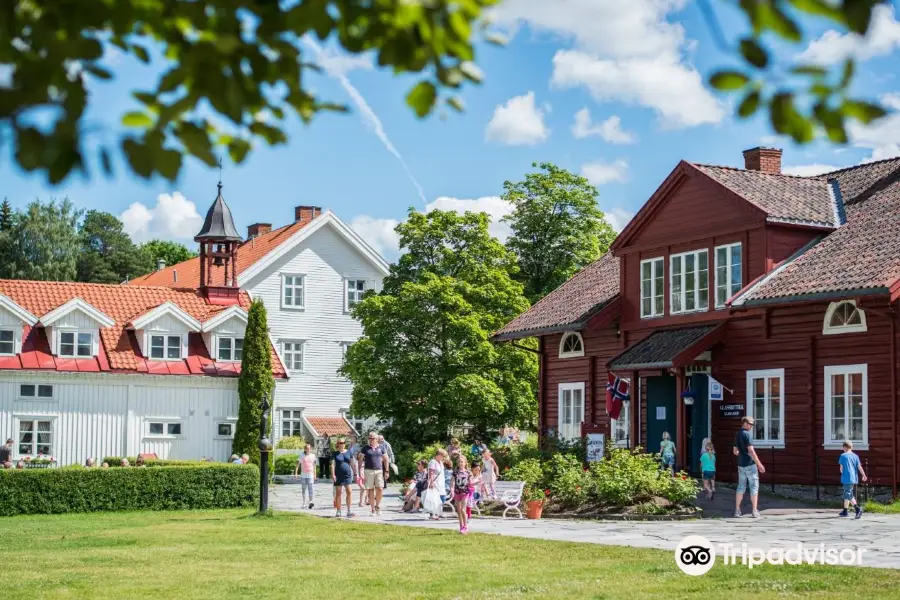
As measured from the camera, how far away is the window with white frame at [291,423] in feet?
169

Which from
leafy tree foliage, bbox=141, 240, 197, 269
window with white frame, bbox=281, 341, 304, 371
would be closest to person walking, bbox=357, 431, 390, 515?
window with white frame, bbox=281, 341, 304, 371

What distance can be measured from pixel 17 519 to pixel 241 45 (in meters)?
23.4

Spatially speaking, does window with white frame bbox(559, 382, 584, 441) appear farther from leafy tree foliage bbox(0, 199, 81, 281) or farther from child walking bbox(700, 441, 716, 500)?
leafy tree foliage bbox(0, 199, 81, 281)

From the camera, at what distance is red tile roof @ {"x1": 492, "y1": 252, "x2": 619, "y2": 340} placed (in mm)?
33062

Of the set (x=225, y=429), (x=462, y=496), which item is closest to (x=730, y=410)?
(x=462, y=496)

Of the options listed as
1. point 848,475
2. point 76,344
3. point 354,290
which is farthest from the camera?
point 354,290

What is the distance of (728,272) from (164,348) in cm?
2209

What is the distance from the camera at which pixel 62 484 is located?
27.4 meters

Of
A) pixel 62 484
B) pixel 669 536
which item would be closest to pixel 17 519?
pixel 62 484

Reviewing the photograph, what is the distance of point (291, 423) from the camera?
5181cm

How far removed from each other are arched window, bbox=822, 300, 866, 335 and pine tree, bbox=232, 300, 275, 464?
69.8ft

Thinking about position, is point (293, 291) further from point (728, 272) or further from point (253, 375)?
point (728, 272)

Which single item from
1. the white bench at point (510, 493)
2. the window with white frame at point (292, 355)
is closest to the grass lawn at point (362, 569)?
the white bench at point (510, 493)

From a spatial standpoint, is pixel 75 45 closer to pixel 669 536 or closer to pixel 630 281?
pixel 669 536
